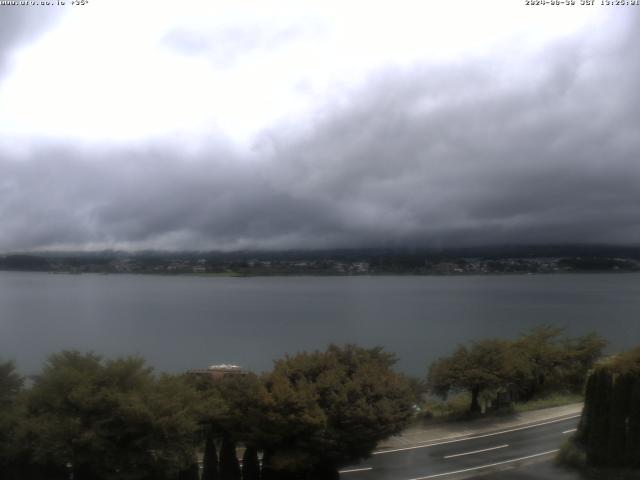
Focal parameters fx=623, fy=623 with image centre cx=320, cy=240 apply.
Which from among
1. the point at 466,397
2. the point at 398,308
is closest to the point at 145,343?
the point at 466,397

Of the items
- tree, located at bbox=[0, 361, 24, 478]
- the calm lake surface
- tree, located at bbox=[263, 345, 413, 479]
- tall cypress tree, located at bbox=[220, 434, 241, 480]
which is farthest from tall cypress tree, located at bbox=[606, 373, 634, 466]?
the calm lake surface

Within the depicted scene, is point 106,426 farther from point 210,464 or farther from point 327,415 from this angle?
point 327,415

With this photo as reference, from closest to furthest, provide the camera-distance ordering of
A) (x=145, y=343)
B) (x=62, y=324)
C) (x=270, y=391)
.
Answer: (x=270, y=391) < (x=145, y=343) < (x=62, y=324)

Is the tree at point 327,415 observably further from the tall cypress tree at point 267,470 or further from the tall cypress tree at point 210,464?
the tall cypress tree at point 210,464

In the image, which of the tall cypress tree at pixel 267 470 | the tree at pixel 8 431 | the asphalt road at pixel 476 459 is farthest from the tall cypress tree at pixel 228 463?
the tree at pixel 8 431

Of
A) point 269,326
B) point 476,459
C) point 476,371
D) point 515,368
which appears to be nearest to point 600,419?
point 476,459

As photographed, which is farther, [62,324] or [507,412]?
[62,324]

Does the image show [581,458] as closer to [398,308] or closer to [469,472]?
[469,472]
